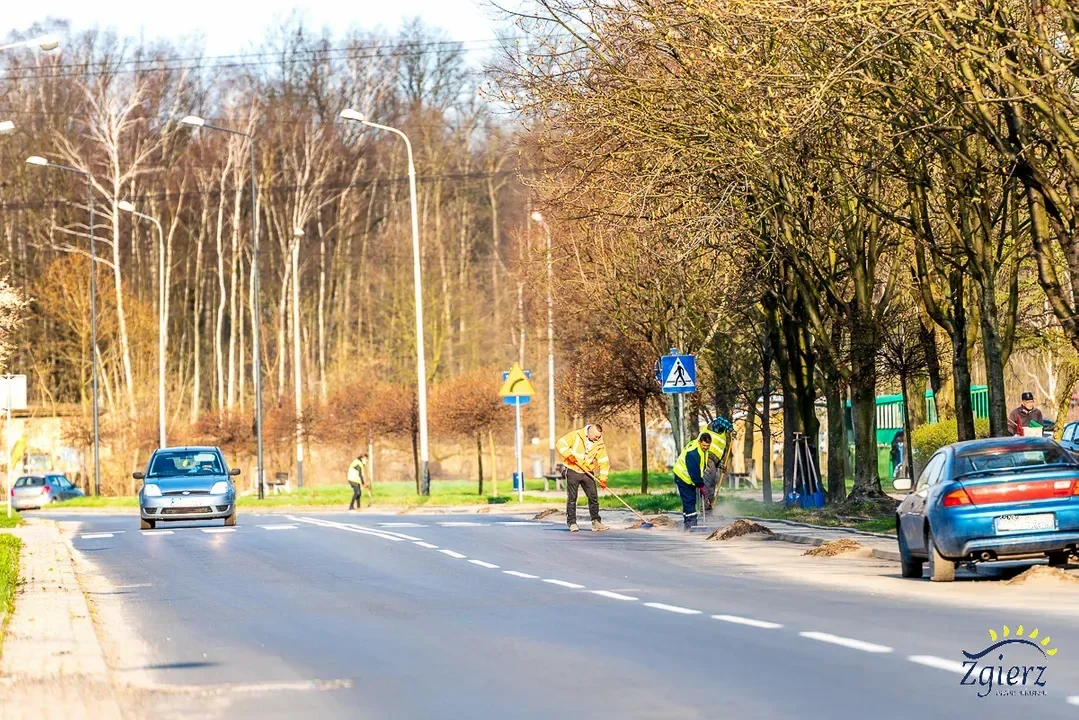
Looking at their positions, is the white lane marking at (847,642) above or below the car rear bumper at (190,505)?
below

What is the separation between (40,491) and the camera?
62.7m

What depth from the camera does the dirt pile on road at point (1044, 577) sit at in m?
16.5

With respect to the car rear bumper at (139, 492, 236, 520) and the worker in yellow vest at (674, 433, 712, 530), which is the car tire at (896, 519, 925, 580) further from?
the car rear bumper at (139, 492, 236, 520)

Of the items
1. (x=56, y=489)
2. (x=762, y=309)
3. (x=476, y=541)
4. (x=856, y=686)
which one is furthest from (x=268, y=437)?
(x=856, y=686)

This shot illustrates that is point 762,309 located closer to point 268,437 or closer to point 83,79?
point 268,437

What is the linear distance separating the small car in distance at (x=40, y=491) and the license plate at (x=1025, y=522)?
158 ft

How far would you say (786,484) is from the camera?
34.3 metres

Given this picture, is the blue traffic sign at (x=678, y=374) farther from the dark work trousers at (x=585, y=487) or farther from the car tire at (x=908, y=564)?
the car tire at (x=908, y=564)

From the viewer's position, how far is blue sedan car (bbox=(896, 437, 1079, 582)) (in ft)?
54.1

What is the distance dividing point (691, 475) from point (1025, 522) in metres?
12.9

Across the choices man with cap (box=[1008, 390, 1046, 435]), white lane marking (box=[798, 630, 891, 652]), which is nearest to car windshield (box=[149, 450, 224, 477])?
man with cap (box=[1008, 390, 1046, 435])

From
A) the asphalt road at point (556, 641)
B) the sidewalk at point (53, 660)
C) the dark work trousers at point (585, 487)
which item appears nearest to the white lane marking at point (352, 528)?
the dark work trousers at point (585, 487)

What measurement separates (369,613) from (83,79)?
60.4 meters

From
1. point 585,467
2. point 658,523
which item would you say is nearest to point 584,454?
point 585,467
